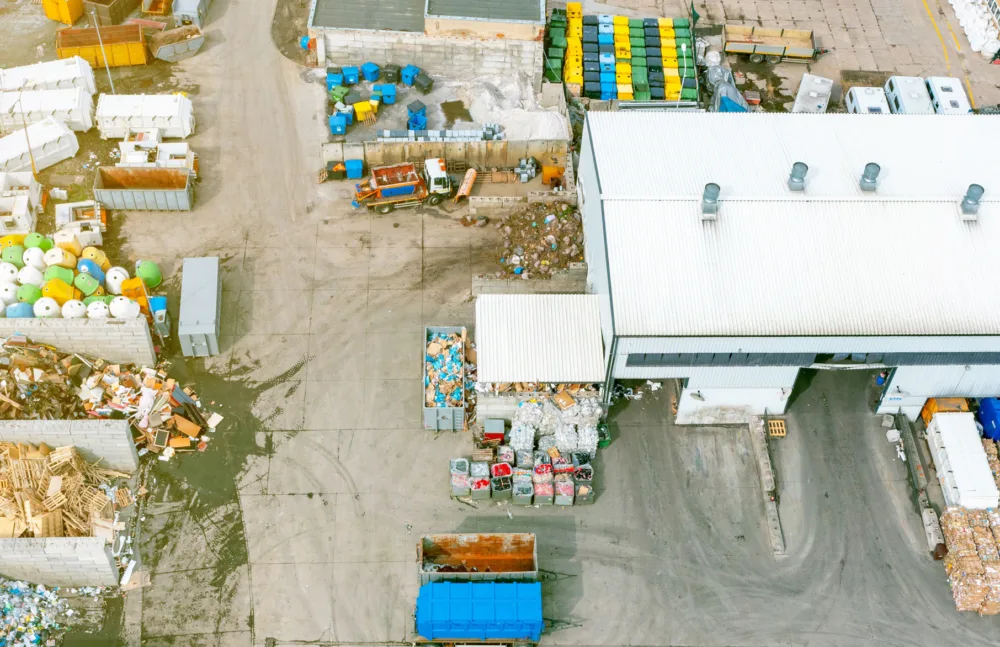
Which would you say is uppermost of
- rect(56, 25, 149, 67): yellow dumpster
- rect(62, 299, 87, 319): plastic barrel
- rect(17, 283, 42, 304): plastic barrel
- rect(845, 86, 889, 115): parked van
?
rect(56, 25, 149, 67): yellow dumpster

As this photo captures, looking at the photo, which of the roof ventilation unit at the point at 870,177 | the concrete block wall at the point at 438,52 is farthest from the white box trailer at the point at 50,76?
the roof ventilation unit at the point at 870,177

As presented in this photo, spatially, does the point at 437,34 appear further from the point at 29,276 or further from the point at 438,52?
the point at 29,276

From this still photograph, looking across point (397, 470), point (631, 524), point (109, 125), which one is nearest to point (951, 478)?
point (631, 524)

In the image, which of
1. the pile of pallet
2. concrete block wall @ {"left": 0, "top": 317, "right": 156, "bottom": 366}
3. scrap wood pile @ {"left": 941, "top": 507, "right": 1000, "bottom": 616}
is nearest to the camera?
the pile of pallet

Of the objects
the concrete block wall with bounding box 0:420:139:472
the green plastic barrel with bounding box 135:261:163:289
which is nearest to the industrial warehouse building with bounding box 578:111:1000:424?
the concrete block wall with bounding box 0:420:139:472

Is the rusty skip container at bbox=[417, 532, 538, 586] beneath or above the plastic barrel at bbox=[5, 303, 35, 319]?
beneath

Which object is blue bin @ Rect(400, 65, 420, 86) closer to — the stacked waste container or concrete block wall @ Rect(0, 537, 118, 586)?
the stacked waste container

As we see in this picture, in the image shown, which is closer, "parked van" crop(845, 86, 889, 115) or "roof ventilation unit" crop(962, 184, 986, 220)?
"roof ventilation unit" crop(962, 184, 986, 220)
